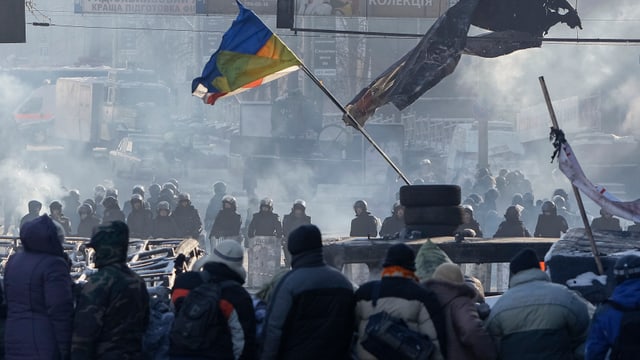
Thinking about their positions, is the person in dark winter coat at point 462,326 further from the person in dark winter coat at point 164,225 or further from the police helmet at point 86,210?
the police helmet at point 86,210

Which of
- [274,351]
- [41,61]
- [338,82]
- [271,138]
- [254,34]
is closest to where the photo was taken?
[274,351]

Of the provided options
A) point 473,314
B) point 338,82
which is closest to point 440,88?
point 338,82

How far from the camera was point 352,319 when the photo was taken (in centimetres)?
757

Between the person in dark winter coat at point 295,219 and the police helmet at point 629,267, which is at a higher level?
the police helmet at point 629,267

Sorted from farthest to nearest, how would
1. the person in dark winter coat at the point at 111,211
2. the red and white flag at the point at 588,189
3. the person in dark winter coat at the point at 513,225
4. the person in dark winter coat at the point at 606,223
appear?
1. the person in dark winter coat at the point at 111,211
2. the person in dark winter coat at the point at 606,223
3. the person in dark winter coat at the point at 513,225
4. the red and white flag at the point at 588,189

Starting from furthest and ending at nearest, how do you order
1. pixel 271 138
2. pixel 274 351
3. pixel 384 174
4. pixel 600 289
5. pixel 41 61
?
pixel 41 61 < pixel 271 138 < pixel 384 174 < pixel 600 289 < pixel 274 351

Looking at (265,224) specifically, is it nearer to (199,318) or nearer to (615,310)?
(199,318)

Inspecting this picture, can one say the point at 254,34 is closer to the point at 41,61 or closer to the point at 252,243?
the point at 252,243

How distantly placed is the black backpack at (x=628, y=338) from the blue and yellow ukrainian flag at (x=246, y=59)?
6.24 meters

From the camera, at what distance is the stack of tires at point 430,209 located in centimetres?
1274

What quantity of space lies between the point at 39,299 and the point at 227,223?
51.2 ft

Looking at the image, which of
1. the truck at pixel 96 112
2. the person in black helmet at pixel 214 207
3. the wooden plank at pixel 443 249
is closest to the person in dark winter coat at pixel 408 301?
the wooden plank at pixel 443 249

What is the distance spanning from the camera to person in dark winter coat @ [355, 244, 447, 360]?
7461mm

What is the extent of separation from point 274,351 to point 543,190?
119ft
